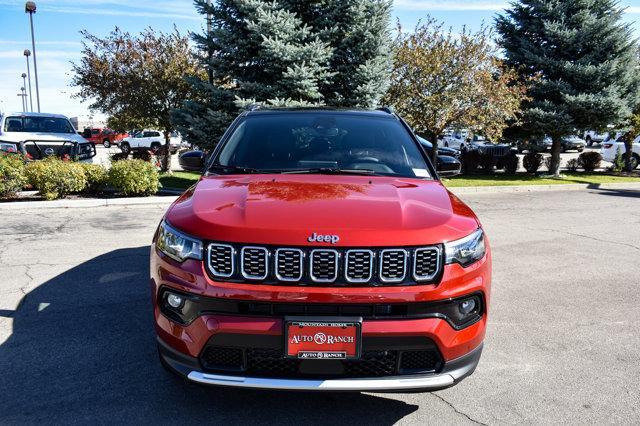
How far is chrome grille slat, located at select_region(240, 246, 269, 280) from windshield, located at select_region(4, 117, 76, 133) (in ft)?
43.4

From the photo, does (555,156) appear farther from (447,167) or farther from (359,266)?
(359,266)

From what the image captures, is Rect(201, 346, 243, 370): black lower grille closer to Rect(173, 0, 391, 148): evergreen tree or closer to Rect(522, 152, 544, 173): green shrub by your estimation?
Rect(173, 0, 391, 148): evergreen tree

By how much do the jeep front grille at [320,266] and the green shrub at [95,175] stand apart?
9.56 m

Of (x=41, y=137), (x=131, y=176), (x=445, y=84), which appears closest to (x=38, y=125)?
(x=41, y=137)

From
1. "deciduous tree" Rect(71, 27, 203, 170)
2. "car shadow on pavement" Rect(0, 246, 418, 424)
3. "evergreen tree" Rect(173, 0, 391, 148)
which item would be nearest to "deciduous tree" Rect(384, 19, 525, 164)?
"evergreen tree" Rect(173, 0, 391, 148)

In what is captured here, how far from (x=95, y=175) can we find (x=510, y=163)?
15.2m

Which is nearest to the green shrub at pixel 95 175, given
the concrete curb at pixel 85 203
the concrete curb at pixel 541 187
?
the concrete curb at pixel 85 203

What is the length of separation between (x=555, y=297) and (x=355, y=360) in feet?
11.8

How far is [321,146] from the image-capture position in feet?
12.8

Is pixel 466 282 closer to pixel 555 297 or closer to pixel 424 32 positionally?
pixel 555 297

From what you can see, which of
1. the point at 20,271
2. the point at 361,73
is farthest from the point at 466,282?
the point at 361,73

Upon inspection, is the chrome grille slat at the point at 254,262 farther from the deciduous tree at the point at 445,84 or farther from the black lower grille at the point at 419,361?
the deciduous tree at the point at 445,84

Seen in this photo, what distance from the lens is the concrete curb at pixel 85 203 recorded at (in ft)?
31.6

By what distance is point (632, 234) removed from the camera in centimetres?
852
